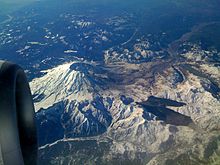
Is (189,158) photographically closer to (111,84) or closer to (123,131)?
(123,131)

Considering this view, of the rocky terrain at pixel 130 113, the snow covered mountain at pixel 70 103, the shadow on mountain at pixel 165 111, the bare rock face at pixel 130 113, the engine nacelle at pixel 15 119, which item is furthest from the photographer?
the snow covered mountain at pixel 70 103

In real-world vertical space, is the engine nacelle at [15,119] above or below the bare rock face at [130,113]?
above

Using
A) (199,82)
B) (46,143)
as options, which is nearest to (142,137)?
(46,143)

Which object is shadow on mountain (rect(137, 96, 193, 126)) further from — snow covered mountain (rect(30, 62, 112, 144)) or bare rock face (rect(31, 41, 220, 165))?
snow covered mountain (rect(30, 62, 112, 144))

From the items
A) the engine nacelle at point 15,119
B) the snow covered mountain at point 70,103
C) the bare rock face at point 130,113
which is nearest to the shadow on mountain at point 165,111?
the bare rock face at point 130,113

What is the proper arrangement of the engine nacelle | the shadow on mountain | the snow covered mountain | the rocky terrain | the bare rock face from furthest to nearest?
the snow covered mountain, the shadow on mountain, the bare rock face, the rocky terrain, the engine nacelle

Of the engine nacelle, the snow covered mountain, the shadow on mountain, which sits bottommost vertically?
the snow covered mountain

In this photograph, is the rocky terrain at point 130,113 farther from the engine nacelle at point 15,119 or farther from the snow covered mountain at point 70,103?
the engine nacelle at point 15,119

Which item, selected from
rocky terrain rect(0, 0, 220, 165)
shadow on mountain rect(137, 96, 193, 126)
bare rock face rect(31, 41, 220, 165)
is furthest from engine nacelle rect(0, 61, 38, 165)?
shadow on mountain rect(137, 96, 193, 126)
